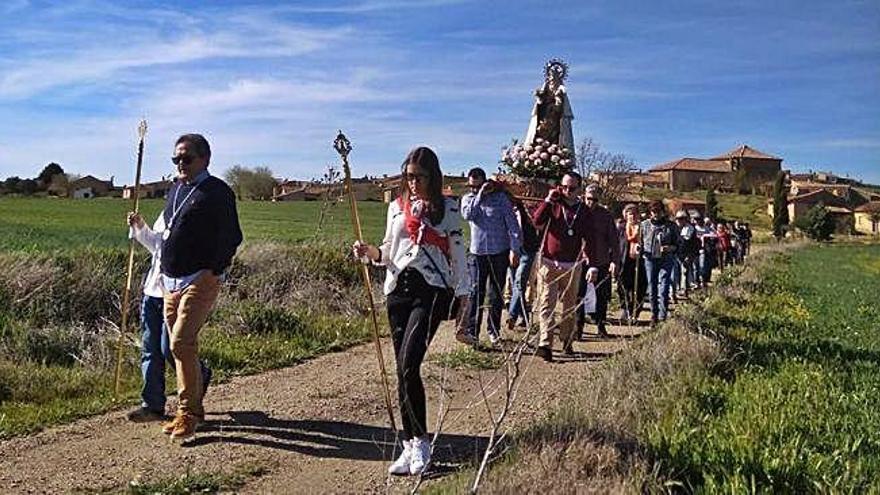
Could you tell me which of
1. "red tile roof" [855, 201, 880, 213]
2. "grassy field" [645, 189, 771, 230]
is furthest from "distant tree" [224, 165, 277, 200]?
"red tile roof" [855, 201, 880, 213]

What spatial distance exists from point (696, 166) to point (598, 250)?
13610cm

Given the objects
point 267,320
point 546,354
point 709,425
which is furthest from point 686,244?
point 709,425

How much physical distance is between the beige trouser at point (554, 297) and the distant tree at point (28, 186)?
200 feet

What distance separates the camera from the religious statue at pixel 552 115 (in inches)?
568

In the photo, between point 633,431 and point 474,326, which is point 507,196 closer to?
point 474,326

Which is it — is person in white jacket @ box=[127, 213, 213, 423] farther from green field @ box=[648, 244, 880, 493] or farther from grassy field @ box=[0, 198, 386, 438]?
green field @ box=[648, 244, 880, 493]

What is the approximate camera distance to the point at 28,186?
64812 millimetres

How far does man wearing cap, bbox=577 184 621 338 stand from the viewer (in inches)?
427

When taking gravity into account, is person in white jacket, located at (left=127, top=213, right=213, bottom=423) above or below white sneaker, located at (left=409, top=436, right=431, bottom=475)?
above

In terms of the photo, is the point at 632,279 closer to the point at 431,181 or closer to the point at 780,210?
the point at 431,181

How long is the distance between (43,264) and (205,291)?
18.9ft

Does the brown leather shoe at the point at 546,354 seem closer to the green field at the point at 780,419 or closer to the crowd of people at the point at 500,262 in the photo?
the crowd of people at the point at 500,262

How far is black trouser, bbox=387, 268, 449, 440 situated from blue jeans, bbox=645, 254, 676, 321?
7.92 metres

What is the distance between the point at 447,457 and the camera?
20.4 feet
